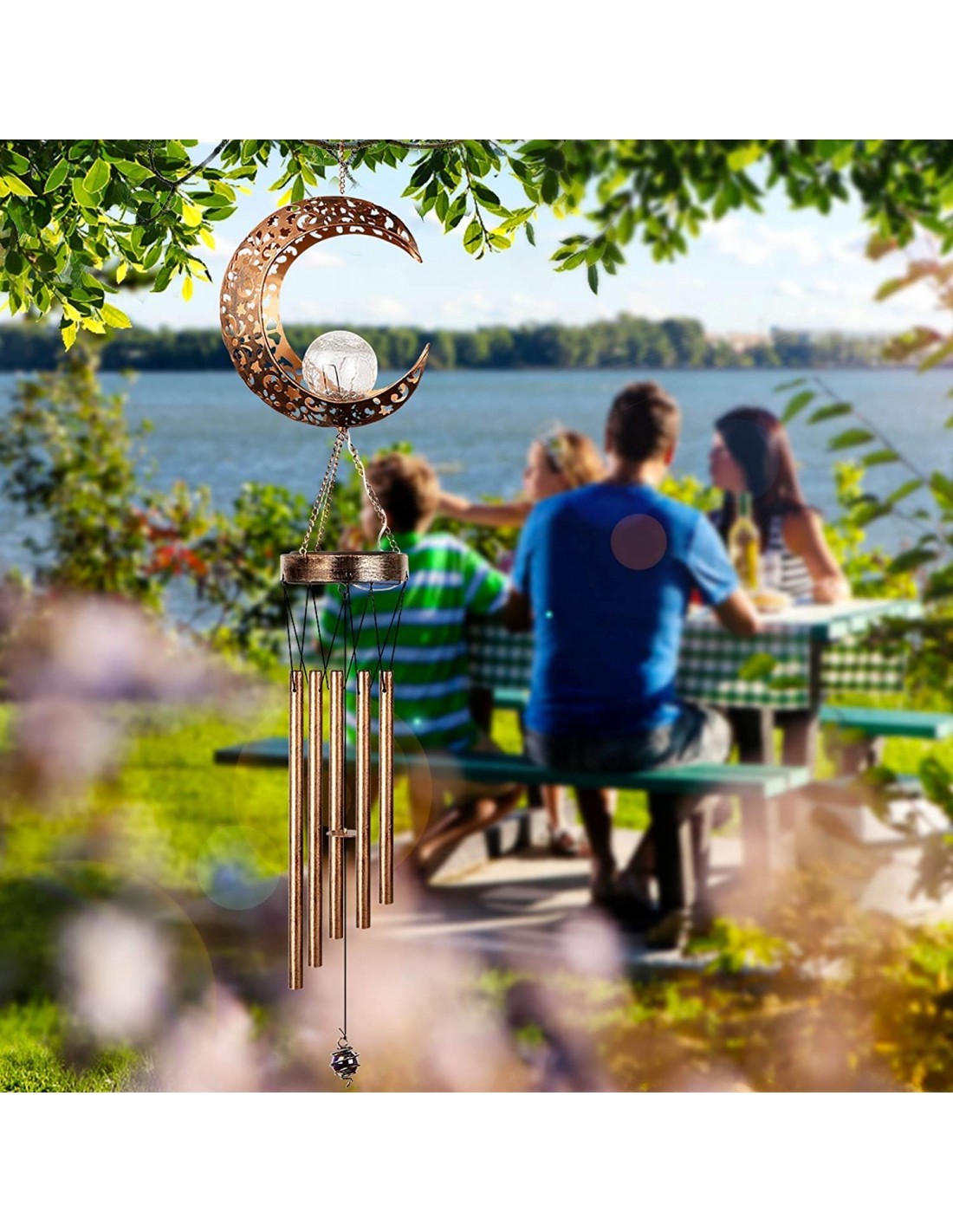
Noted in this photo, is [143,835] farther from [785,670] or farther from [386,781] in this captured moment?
[386,781]

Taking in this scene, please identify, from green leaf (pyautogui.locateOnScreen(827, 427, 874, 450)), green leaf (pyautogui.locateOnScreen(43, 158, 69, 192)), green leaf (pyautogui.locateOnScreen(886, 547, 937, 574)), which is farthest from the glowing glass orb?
green leaf (pyautogui.locateOnScreen(886, 547, 937, 574))

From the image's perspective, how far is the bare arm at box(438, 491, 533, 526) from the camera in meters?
4.00

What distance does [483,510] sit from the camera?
4.02 meters

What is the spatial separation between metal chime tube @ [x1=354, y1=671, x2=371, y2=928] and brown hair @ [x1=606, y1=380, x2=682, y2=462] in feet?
6.43

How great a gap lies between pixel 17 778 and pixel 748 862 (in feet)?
6.41

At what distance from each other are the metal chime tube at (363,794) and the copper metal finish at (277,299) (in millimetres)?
363

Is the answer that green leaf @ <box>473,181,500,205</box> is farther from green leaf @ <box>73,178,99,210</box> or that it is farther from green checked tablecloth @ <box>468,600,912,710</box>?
green checked tablecloth @ <box>468,600,912,710</box>

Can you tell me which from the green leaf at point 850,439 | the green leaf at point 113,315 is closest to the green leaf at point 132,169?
the green leaf at point 113,315

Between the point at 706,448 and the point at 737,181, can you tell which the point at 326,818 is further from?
the point at 737,181

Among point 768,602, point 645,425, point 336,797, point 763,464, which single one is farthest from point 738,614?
point 336,797

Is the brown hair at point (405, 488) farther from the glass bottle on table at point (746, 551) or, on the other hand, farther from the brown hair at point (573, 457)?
the glass bottle on table at point (746, 551)

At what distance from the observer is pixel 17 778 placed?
412 centimetres

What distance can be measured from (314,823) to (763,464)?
223cm
